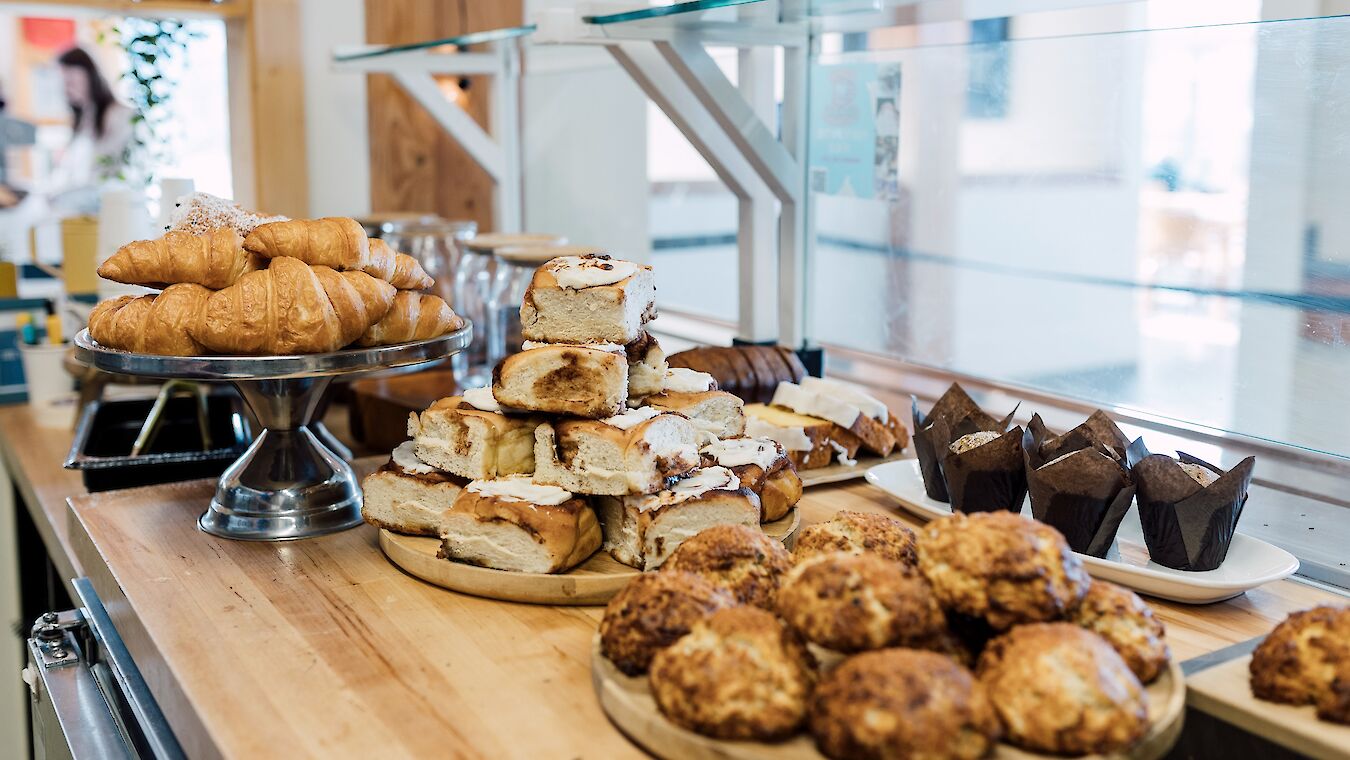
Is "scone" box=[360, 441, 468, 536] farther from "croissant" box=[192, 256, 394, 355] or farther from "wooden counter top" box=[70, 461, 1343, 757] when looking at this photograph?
"croissant" box=[192, 256, 394, 355]

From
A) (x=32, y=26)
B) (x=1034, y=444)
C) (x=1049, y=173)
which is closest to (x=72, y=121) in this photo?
(x=32, y=26)

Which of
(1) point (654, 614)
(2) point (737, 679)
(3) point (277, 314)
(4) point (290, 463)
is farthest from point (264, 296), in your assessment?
(2) point (737, 679)

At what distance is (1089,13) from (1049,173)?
1.25 ft

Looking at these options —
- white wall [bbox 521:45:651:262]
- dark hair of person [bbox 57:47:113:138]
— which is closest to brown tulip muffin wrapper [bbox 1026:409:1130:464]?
white wall [bbox 521:45:651:262]

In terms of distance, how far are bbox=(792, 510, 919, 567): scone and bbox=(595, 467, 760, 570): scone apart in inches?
4.6

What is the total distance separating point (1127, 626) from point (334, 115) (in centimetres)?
244

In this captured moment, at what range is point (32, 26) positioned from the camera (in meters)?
3.50

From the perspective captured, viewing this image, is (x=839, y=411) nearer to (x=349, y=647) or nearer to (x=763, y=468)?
(x=763, y=468)

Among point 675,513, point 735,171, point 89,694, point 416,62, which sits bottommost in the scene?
point 89,694

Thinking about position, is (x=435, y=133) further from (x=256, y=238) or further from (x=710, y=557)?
(x=710, y=557)

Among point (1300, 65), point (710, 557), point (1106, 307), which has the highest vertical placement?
point (1300, 65)

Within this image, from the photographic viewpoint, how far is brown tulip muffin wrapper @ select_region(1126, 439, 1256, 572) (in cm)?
113

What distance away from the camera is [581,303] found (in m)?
1.25

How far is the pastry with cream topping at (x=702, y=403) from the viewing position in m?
1.34
